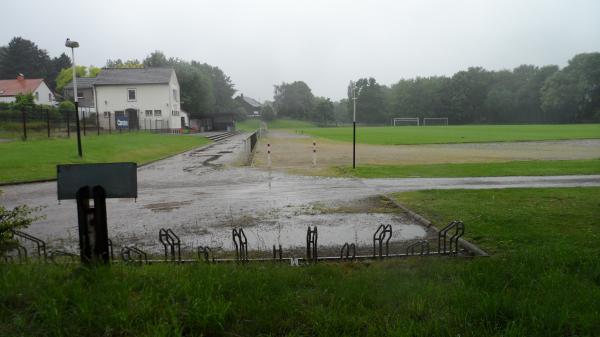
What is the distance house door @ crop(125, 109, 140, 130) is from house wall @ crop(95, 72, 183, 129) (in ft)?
1.32

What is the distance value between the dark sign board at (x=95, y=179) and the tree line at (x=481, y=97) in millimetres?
93855

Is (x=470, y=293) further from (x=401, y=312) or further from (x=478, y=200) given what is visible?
(x=478, y=200)

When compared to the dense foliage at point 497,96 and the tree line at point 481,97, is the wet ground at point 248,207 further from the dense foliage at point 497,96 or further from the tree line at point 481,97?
the dense foliage at point 497,96

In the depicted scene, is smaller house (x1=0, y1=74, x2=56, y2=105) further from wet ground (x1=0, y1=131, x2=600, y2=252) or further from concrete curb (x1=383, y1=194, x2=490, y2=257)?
concrete curb (x1=383, y1=194, x2=490, y2=257)

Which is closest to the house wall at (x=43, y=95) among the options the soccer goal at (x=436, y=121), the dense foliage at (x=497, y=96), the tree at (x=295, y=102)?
the tree at (x=295, y=102)

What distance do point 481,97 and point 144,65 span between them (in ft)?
257

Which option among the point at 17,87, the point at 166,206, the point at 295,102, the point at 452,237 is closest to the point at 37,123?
the point at 166,206

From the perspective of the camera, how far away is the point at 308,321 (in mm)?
3285

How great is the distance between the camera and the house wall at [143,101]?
53062 mm

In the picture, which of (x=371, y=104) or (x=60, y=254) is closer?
(x=60, y=254)

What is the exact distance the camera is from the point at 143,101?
54.2 m

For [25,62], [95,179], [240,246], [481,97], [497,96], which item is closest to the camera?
[95,179]

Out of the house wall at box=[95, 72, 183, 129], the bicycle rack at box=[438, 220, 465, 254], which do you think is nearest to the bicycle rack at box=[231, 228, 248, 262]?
the bicycle rack at box=[438, 220, 465, 254]

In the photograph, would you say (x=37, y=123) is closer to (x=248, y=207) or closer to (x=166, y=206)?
(x=166, y=206)
